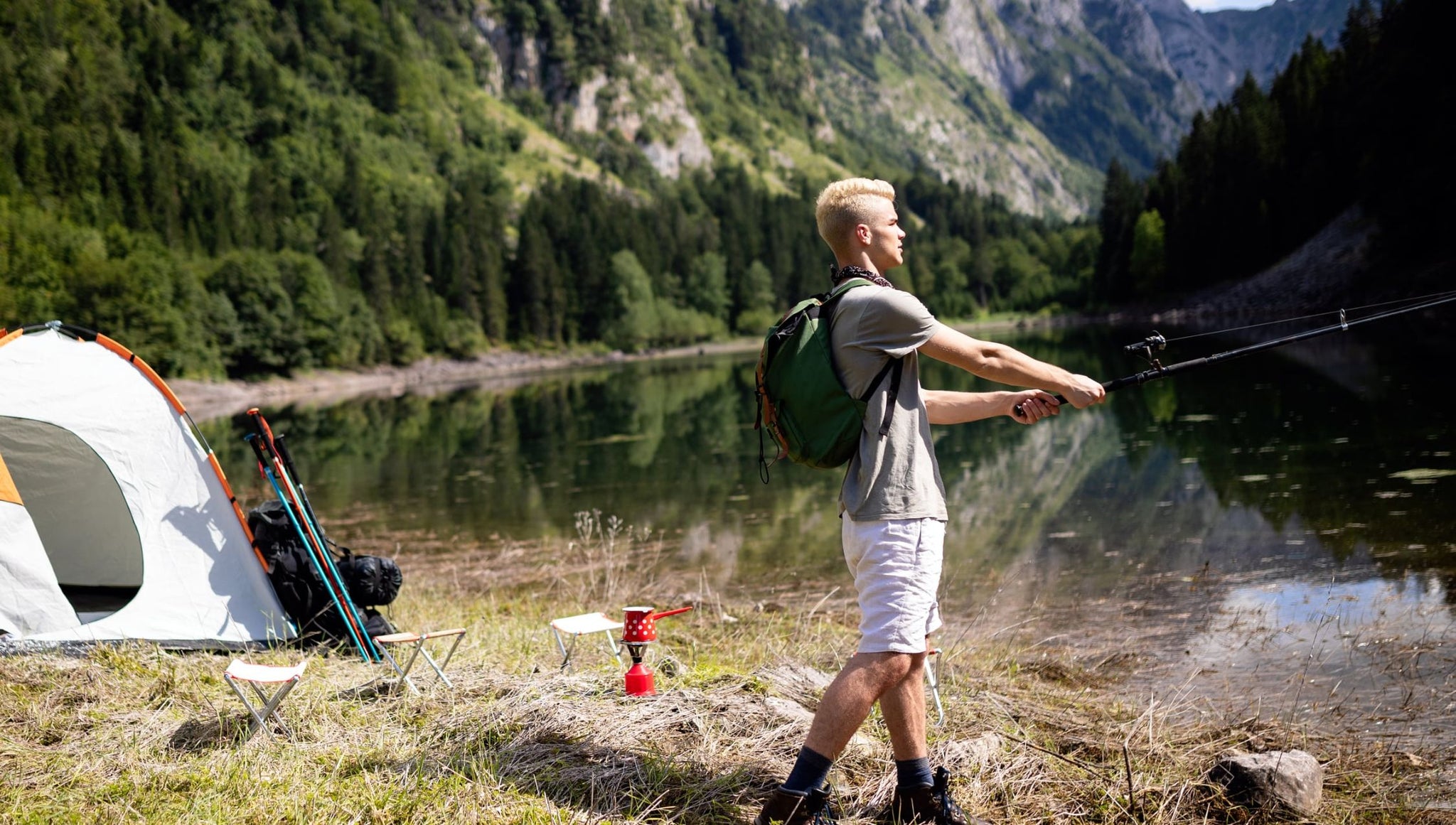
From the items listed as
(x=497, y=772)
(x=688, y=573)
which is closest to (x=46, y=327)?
(x=497, y=772)

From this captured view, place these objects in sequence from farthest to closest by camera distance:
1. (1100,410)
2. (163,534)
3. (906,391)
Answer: (1100,410) < (163,534) < (906,391)

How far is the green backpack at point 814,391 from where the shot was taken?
3551mm

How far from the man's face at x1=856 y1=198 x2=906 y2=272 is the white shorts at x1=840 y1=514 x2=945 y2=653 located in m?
0.97

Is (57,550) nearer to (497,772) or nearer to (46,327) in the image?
(46,327)

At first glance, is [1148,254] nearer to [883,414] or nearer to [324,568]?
[324,568]

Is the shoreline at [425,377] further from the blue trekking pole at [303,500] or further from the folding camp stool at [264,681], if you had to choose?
the folding camp stool at [264,681]

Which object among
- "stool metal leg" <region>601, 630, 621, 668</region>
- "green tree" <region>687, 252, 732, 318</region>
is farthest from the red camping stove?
"green tree" <region>687, 252, 732, 318</region>

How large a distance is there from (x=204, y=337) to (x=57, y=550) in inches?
2557

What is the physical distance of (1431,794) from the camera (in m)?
4.15

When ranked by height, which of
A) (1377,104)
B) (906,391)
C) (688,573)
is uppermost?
(1377,104)

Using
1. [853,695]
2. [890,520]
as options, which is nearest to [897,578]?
[890,520]

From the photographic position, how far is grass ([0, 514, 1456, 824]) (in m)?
3.93

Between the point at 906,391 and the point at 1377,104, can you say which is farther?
the point at 1377,104

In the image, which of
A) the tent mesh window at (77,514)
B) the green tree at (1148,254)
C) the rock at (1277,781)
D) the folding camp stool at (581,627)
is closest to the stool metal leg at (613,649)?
the folding camp stool at (581,627)
